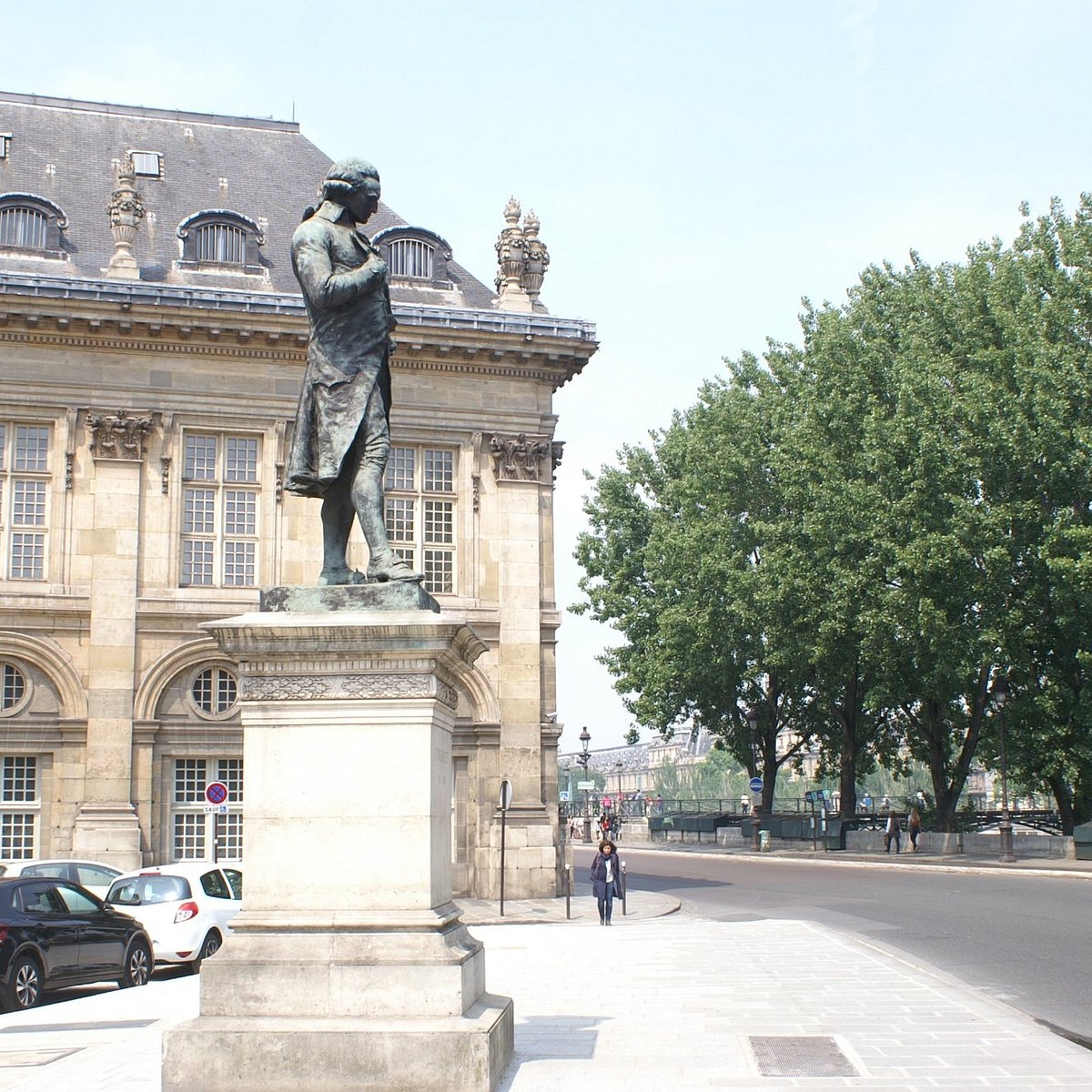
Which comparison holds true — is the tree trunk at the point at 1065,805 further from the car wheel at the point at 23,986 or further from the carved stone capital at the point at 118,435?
the car wheel at the point at 23,986

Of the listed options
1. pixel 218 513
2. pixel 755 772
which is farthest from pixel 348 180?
pixel 755 772

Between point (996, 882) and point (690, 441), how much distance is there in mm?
23001

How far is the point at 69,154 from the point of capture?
116 ft

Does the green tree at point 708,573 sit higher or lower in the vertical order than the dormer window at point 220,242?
lower

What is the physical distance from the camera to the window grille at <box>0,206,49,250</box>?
31422 mm

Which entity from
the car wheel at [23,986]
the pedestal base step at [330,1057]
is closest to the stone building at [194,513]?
the car wheel at [23,986]

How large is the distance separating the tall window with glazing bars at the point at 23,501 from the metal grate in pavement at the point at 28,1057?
19811mm

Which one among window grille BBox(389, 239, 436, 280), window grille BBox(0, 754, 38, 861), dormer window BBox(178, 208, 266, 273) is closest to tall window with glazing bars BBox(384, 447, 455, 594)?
window grille BBox(389, 239, 436, 280)

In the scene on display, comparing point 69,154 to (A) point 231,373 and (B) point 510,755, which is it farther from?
(B) point 510,755

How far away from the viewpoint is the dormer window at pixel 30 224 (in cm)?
3139

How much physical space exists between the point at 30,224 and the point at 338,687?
26165 millimetres

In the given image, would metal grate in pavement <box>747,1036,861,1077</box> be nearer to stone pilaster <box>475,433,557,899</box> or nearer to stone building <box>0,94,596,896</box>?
stone pilaster <box>475,433,557,899</box>

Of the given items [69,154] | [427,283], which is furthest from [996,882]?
[69,154]

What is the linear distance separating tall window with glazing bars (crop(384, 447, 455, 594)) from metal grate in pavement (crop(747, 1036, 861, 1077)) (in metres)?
20.7
